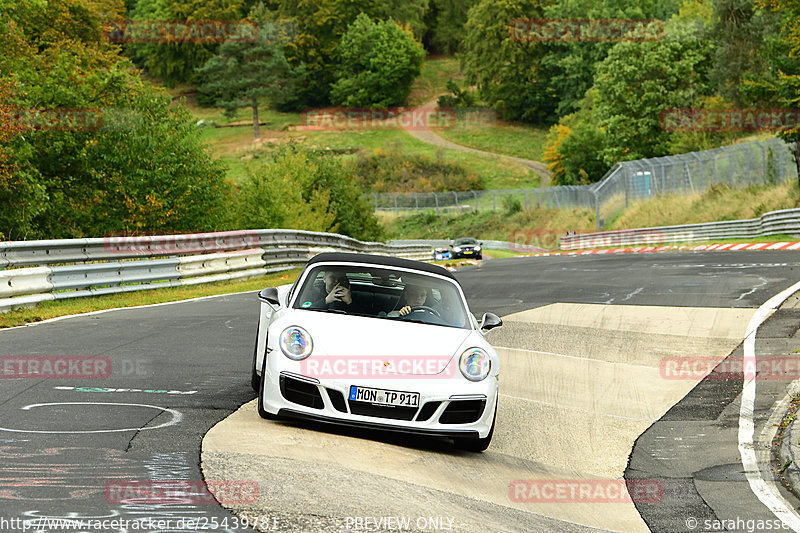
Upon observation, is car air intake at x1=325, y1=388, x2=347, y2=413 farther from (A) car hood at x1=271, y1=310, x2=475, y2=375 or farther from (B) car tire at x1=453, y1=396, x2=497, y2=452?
(B) car tire at x1=453, y1=396, x2=497, y2=452

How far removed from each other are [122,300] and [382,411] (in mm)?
11782

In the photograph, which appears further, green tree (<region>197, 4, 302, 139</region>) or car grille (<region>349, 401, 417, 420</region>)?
green tree (<region>197, 4, 302, 139</region>)

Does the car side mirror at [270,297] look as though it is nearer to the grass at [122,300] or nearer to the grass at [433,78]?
the grass at [122,300]

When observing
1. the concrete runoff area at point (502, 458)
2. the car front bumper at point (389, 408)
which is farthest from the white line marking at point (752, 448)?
the car front bumper at point (389, 408)

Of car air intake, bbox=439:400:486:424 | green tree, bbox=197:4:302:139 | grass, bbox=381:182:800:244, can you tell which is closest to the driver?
car air intake, bbox=439:400:486:424

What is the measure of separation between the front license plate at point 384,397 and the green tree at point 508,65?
126 meters

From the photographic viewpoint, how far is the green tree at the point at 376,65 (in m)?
141

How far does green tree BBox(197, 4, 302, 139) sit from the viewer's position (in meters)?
130

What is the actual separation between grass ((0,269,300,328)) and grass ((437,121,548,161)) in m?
99.2

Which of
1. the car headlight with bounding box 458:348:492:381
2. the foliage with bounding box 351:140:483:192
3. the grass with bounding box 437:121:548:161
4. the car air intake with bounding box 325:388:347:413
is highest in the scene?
the car headlight with bounding box 458:348:492:381

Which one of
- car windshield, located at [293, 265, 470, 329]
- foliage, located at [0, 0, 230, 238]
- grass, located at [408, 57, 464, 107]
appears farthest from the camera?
grass, located at [408, 57, 464, 107]

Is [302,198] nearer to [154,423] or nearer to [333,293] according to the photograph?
[333,293]

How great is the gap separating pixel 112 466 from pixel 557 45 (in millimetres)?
129432

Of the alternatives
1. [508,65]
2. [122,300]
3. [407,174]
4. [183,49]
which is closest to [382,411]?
[122,300]
